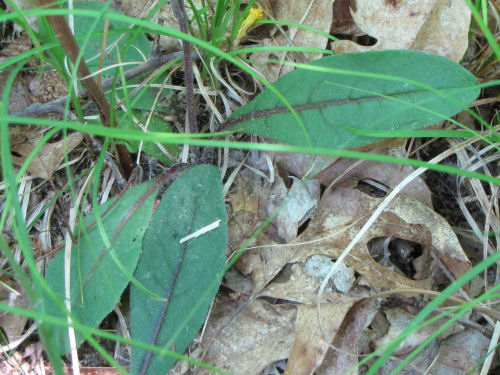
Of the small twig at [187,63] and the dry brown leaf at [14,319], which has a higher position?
the small twig at [187,63]

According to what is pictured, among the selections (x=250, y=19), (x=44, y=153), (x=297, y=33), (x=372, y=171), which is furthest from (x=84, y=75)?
(x=372, y=171)

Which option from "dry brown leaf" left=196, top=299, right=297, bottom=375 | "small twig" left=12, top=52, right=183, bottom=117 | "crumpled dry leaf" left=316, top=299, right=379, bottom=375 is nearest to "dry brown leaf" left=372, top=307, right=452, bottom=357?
"crumpled dry leaf" left=316, top=299, right=379, bottom=375

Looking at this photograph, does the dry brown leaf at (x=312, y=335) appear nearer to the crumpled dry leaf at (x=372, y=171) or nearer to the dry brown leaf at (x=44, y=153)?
the crumpled dry leaf at (x=372, y=171)

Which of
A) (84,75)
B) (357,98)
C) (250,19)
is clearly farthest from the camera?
(250,19)

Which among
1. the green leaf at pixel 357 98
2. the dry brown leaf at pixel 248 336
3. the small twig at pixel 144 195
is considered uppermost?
the green leaf at pixel 357 98

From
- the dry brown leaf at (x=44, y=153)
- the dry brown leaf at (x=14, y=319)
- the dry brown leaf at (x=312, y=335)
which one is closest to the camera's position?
the dry brown leaf at (x=312, y=335)

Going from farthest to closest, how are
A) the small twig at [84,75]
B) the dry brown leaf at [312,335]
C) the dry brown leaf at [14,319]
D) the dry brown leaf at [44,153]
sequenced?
the dry brown leaf at [44,153]
the dry brown leaf at [14,319]
the dry brown leaf at [312,335]
the small twig at [84,75]

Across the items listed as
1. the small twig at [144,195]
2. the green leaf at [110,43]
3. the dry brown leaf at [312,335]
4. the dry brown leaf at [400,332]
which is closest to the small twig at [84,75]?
the small twig at [144,195]

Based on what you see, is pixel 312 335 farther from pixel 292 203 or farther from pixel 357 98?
pixel 357 98
